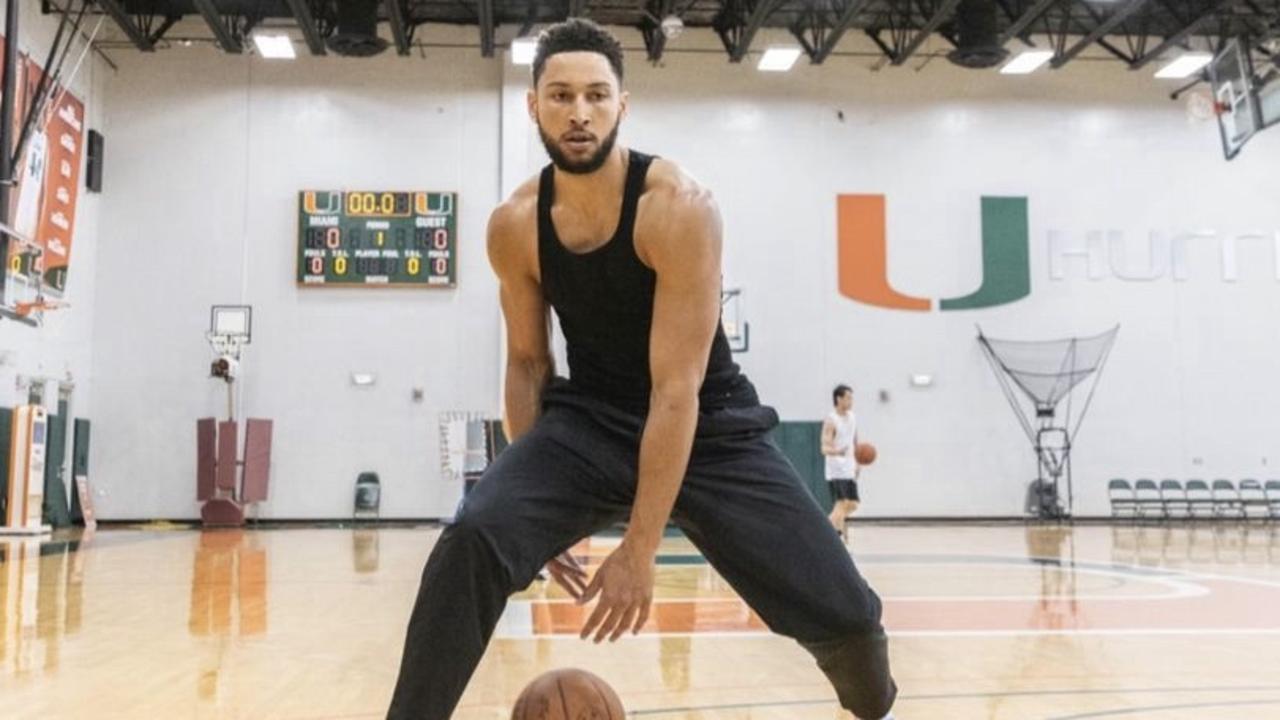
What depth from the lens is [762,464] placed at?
2.68 metres

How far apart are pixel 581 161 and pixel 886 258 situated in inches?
672

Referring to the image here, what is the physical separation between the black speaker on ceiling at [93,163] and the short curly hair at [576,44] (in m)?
17.4

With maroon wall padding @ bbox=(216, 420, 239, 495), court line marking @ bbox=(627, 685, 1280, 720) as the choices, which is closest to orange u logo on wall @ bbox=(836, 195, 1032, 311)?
maroon wall padding @ bbox=(216, 420, 239, 495)

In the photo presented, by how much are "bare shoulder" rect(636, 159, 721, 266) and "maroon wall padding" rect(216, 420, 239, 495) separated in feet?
53.0

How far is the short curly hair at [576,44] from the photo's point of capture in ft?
8.14

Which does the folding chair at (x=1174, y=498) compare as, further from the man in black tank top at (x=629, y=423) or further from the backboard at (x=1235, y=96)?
the man in black tank top at (x=629, y=423)

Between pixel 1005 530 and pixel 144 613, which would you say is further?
pixel 1005 530

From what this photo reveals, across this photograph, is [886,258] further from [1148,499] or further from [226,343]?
[226,343]

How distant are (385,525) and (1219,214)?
47.3ft

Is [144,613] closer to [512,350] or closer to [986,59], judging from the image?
[512,350]

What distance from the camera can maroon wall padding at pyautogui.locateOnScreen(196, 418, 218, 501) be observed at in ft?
57.6

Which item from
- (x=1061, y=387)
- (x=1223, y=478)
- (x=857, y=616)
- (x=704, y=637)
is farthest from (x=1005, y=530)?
(x=857, y=616)

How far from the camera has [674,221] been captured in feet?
8.17

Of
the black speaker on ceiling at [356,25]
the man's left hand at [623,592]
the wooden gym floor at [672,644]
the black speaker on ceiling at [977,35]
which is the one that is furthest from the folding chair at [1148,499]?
the man's left hand at [623,592]
